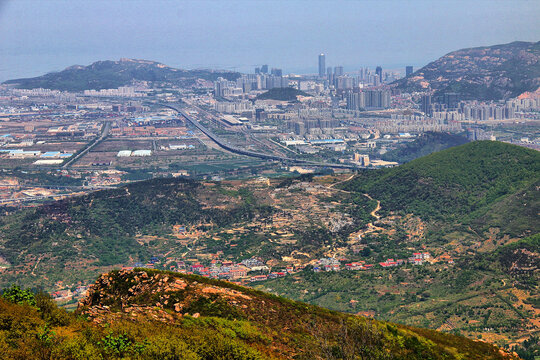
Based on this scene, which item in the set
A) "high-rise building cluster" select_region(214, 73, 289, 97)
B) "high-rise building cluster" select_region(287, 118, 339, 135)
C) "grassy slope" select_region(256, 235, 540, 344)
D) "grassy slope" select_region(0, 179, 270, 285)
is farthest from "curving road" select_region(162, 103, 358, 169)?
"grassy slope" select_region(256, 235, 540, 344)

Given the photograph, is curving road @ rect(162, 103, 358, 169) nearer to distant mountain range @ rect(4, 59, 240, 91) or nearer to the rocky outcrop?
distant mountain range @ rect(4, 59, 240, 91)

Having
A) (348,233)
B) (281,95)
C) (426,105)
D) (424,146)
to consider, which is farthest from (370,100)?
(348,233)

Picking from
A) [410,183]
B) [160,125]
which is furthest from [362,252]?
[160,125]

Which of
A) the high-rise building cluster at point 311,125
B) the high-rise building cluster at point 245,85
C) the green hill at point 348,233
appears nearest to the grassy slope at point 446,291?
the green hill at point 348,233

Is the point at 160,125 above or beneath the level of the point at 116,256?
above

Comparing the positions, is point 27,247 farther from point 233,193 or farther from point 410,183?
point 410,183
